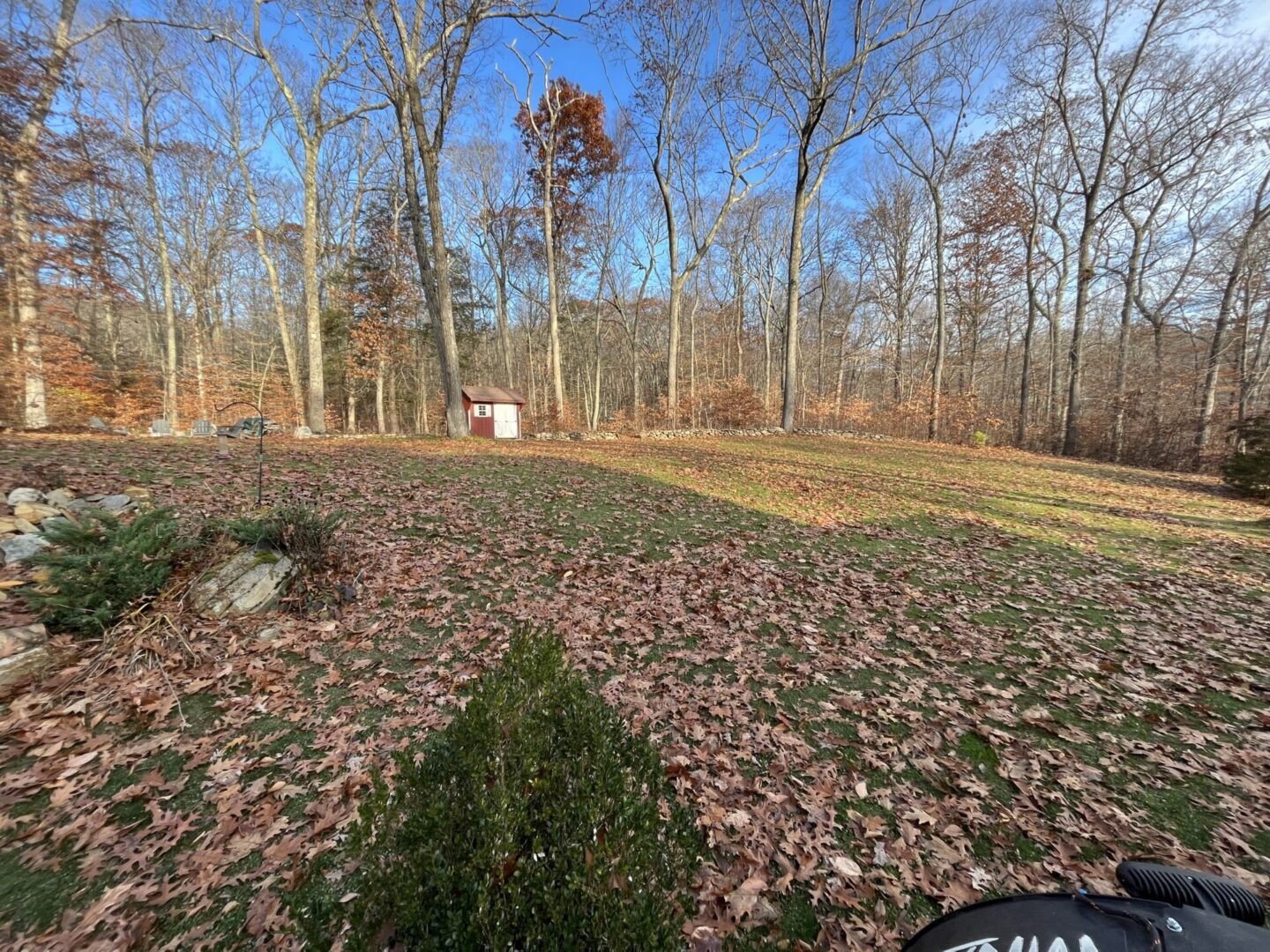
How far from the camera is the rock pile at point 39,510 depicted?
362 cm

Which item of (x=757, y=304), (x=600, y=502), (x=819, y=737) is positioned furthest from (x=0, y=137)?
(x=757, y=304)

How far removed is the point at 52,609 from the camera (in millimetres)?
3049

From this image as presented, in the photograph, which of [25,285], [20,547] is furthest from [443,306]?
[20,547]

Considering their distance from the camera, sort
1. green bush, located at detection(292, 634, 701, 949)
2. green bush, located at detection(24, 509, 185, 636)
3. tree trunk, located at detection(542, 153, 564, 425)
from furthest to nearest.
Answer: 1. tree trunk, located at detection(542, 153, 564, 425)
2. green bush, located at detection(24, 509, 185, 636)
3. green bush, located at detection(292, 634, 701, 949)

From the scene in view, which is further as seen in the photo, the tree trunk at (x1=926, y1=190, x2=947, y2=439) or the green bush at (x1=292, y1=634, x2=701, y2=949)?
the tree trunk at (x1=926, y1=190, x2=947, y2=439)

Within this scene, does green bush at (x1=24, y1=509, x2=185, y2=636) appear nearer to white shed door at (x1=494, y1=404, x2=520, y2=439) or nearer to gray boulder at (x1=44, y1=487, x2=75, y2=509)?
gray boulder at (x1=44, y1=487, x2=75, y2=509)

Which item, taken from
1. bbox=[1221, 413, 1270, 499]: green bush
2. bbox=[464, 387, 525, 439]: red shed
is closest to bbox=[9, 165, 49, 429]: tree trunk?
bbox=[464, 387, 525, 439]: red shed

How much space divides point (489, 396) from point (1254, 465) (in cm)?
2374

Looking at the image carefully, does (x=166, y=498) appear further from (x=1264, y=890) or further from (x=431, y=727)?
(x=1264, y=890)

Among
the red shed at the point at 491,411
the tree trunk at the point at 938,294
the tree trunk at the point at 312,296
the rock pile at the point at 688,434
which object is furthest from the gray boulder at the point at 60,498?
the tree trunk at the point at 938,294

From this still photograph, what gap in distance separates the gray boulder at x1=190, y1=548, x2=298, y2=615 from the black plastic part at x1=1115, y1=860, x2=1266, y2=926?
5.13 metres

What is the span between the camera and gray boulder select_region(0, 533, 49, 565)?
11.6ft

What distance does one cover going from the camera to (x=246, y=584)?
3861 millimetres

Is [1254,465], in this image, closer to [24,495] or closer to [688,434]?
[688,434]
